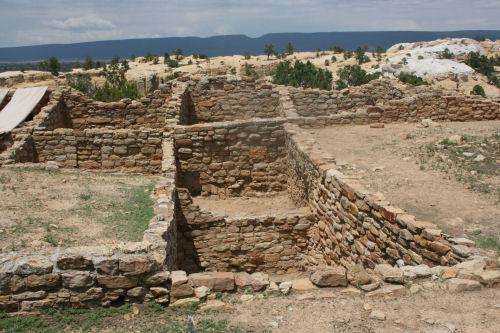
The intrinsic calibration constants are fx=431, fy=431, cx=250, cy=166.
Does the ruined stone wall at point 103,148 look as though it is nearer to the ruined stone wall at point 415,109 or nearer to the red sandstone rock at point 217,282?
the ruined stone wall at point 415,109

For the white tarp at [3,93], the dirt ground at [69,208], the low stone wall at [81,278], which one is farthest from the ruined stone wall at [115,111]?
the low stone wall at [81,278]

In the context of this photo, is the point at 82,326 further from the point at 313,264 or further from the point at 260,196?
the point at 260,196

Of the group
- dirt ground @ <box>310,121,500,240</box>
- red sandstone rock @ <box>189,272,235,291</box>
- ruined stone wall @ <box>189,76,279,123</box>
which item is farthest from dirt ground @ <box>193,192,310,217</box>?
red sandstone rock @ <box>189,272,235,291</box>

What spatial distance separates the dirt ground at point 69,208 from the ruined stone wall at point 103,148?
146cm

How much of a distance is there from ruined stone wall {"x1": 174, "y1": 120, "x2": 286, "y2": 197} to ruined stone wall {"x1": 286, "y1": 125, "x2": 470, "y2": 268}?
1277 mm

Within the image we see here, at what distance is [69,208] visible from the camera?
23.2 ft

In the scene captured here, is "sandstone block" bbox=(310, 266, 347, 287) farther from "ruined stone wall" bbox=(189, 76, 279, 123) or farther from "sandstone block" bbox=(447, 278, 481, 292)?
"ruined stone wall" bbox=(189, 76, 279, 123)

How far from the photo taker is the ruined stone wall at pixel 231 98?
15.4m

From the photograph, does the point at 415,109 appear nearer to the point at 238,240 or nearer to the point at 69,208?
the point at 238,240

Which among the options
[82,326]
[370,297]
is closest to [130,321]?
[82,326]

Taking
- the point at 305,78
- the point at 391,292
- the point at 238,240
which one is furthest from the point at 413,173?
the point at 305,78

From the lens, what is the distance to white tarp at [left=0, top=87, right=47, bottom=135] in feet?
40.3

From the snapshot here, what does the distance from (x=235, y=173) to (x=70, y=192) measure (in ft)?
15.6

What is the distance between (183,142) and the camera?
11109 millimetres
